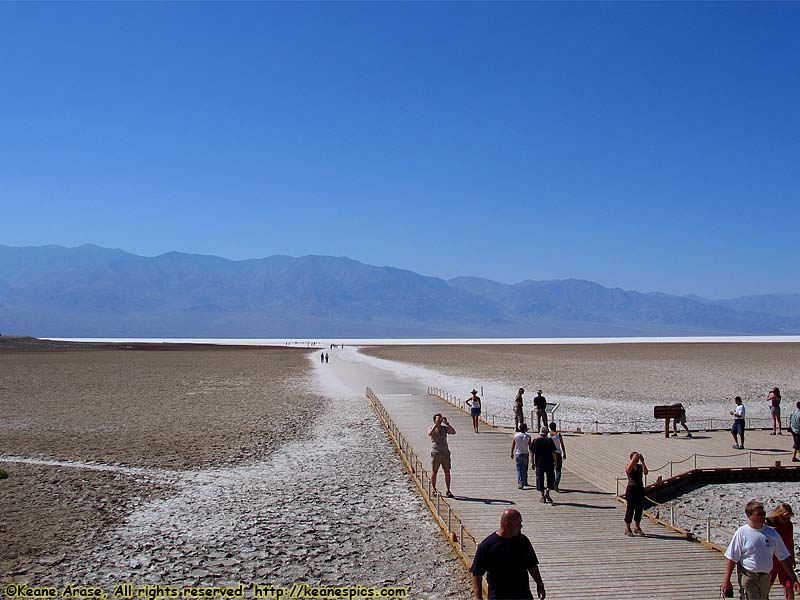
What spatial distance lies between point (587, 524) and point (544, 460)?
1.49 meters

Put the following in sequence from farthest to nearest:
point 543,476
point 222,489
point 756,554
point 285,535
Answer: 1. point 222,489
2. point 543,476
3. point 285,535
4. point 756,554

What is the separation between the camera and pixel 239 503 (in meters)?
13.9

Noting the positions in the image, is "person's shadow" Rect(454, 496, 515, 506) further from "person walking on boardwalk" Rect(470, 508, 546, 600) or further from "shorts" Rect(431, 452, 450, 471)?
"person walking on boardwalk" Rect(470, 508, 546, 600)

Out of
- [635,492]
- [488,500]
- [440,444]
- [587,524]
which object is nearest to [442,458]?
[440,444]

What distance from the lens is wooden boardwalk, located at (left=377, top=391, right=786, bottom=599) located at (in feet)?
29.5

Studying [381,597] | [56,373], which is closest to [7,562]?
[381,597]

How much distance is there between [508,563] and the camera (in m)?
6.27

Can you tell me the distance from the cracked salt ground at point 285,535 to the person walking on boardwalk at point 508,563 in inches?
123

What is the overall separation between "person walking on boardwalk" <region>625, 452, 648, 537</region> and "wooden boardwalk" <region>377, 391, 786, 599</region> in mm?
232

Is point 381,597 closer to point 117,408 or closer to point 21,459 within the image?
point 21,459

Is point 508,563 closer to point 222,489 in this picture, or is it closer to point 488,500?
point 488,500

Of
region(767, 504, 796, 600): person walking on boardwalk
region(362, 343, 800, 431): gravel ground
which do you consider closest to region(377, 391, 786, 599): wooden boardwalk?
region(767, 504, 796, 600): person walking on boardwalk

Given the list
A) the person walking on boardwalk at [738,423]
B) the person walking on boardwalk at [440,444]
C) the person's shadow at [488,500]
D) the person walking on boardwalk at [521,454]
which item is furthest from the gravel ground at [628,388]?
the person walking on boardwalk at [440,444]

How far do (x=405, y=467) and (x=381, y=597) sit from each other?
25.2ft
